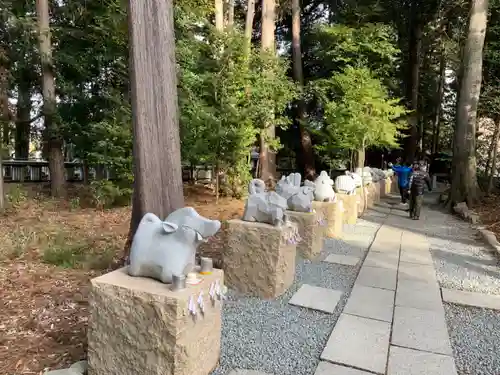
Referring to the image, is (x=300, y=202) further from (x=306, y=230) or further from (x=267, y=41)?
(x=267, y=41)

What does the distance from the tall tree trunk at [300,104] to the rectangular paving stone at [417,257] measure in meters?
9.44

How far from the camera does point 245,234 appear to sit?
3.76m

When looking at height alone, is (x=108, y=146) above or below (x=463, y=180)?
above

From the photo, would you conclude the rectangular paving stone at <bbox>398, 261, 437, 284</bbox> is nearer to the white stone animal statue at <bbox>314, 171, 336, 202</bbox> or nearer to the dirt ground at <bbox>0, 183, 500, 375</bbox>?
the white stone animal statue at <bbox>314, 171, 336, 202</bbox>

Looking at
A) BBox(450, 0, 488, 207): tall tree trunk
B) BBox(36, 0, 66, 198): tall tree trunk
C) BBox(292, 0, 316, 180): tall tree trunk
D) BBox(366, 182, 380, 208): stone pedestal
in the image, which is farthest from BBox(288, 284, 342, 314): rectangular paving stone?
BBox(292, 0, 316, 180): tall tree trunk

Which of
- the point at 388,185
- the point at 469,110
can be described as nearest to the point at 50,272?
the point at 469,110

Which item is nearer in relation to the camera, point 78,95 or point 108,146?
point 108,146

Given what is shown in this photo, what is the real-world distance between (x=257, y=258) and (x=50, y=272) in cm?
242

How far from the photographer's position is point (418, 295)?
386 cm

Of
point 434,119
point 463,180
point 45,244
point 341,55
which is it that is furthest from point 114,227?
point 434,119

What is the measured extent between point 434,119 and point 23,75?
813 inches

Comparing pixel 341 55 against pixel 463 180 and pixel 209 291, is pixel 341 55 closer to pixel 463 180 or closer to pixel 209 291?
pixel 463 180

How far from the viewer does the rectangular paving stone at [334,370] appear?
2.44 meters

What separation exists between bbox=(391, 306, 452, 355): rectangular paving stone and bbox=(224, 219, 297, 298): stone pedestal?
1133 mm
